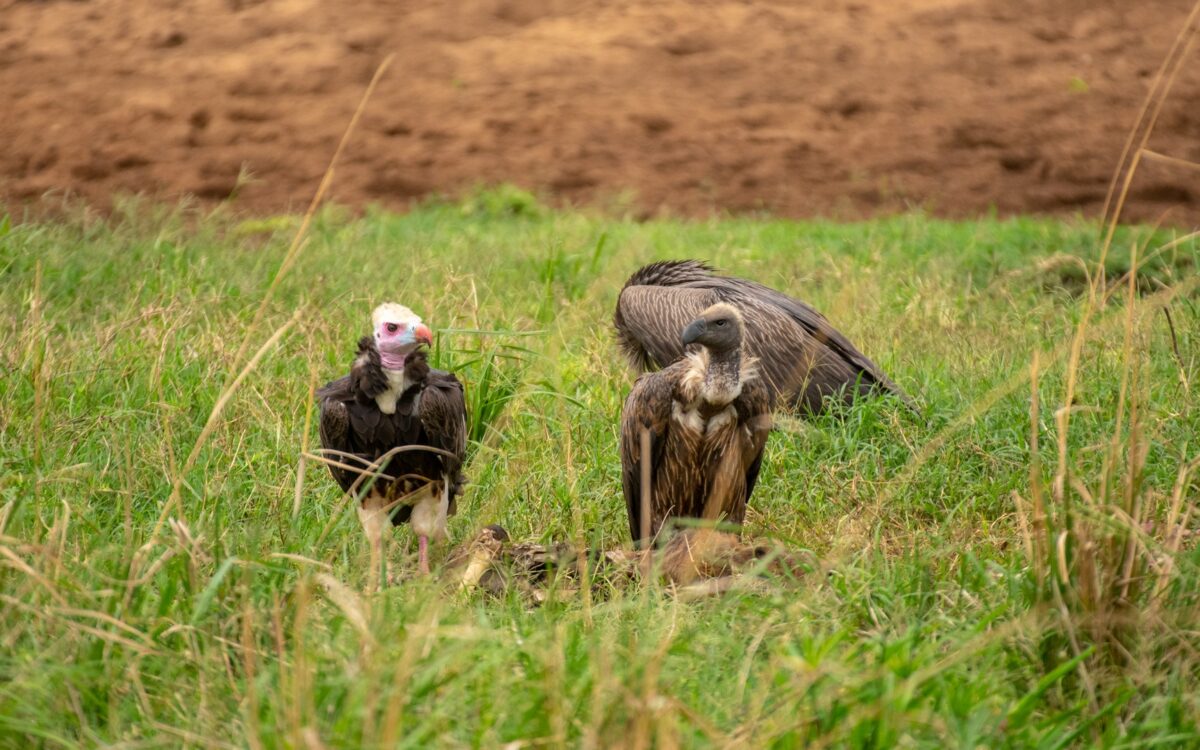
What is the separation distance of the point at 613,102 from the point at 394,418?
829cm

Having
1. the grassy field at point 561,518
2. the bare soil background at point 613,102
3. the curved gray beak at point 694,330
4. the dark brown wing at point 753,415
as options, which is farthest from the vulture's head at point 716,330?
the bare soil background at point 613,102

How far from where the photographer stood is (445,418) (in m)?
4.13

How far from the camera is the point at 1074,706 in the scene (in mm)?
2740

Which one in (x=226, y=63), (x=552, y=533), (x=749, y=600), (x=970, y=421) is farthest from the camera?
(x=226, y=63)

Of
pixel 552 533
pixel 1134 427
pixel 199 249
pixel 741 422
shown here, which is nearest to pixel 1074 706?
pixel 1134 427

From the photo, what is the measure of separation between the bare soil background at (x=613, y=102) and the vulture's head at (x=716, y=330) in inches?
242

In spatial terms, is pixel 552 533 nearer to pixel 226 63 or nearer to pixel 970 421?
pixel 970 421

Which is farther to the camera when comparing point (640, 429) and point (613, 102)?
point (613, 102)

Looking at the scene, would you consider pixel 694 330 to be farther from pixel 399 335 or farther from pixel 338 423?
pixel 338 423

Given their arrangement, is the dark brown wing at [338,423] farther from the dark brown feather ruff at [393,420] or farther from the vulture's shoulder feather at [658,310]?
the vulture's shoulder feather at [658,310]

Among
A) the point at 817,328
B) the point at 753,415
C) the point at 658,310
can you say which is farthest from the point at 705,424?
the point at 817,328

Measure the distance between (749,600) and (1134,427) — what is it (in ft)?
3.45

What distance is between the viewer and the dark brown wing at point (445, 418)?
13.5 ft

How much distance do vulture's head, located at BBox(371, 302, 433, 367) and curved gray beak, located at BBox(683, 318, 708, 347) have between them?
75 cm
